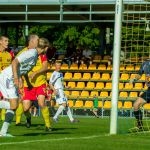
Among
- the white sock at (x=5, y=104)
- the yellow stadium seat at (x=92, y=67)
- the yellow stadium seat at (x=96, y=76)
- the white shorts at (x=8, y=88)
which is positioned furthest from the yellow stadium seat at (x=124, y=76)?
the white shorts at (x=8, y=88)

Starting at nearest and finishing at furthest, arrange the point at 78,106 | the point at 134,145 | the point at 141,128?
the point at 134,145
the point at 141,128
the point at 78,106

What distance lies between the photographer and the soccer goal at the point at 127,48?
13.0m

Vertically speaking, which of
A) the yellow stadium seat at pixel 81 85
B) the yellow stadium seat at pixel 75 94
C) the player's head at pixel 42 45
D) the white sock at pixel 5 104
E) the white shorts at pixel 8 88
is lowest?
the yellow stadium seat at pixel 75 94

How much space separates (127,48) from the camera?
16.4 metres

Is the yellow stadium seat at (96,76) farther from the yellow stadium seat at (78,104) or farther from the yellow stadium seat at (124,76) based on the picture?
the yellow stadium seat at (78,104)

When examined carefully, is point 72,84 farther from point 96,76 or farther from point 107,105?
point 107,105

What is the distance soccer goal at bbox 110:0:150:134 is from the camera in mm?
13039

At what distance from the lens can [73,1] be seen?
3048 centimetres

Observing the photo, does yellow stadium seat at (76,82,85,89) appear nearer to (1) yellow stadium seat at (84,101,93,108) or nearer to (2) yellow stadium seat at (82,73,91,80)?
(2) yellow stadium seat at (82,73,91,80)

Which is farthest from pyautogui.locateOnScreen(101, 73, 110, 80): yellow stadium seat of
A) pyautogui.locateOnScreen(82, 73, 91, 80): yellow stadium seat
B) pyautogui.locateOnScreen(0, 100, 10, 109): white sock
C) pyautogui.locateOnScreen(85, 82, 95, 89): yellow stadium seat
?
pyautogui.locateOnScreen(0, 100, 10, 109): white sock

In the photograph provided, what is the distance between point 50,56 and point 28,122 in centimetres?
1834

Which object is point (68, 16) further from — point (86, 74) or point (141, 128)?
point (141, 128)

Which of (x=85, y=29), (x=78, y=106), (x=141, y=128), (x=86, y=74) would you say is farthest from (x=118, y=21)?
(x=85, y=29)

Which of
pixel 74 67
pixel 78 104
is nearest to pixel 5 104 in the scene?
pixel 78 104
